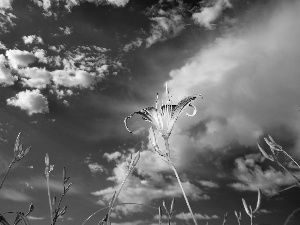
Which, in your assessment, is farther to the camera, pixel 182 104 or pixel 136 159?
pixel 182 104

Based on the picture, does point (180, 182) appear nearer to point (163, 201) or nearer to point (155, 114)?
point (155, 114)

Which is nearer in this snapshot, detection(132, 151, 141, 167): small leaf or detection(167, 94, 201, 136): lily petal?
detection(132, 151, 141, 167): small leaf

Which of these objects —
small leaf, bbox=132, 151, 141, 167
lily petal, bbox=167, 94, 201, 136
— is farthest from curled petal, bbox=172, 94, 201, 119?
small leaf, bbox=132, 151, 141, 167

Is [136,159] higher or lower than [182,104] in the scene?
lower

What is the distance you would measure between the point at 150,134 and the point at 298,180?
1535mm

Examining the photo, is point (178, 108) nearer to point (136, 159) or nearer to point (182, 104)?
point (182, 104)

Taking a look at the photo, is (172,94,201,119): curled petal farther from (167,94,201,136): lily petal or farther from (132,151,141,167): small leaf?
(132,151,141,167): small leaf

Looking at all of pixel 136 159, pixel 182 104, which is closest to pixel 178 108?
pixel 182 104

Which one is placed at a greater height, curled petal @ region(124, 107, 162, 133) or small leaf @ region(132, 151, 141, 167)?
curled petal @ region(124, 107, 162, 133)

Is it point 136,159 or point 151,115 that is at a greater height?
point 151,115

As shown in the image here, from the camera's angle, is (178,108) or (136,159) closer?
(136,159)

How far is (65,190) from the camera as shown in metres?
3.56

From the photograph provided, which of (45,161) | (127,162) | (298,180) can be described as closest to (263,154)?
(298,180)

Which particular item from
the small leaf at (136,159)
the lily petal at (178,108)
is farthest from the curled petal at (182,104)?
the small leaf at (136,159)
